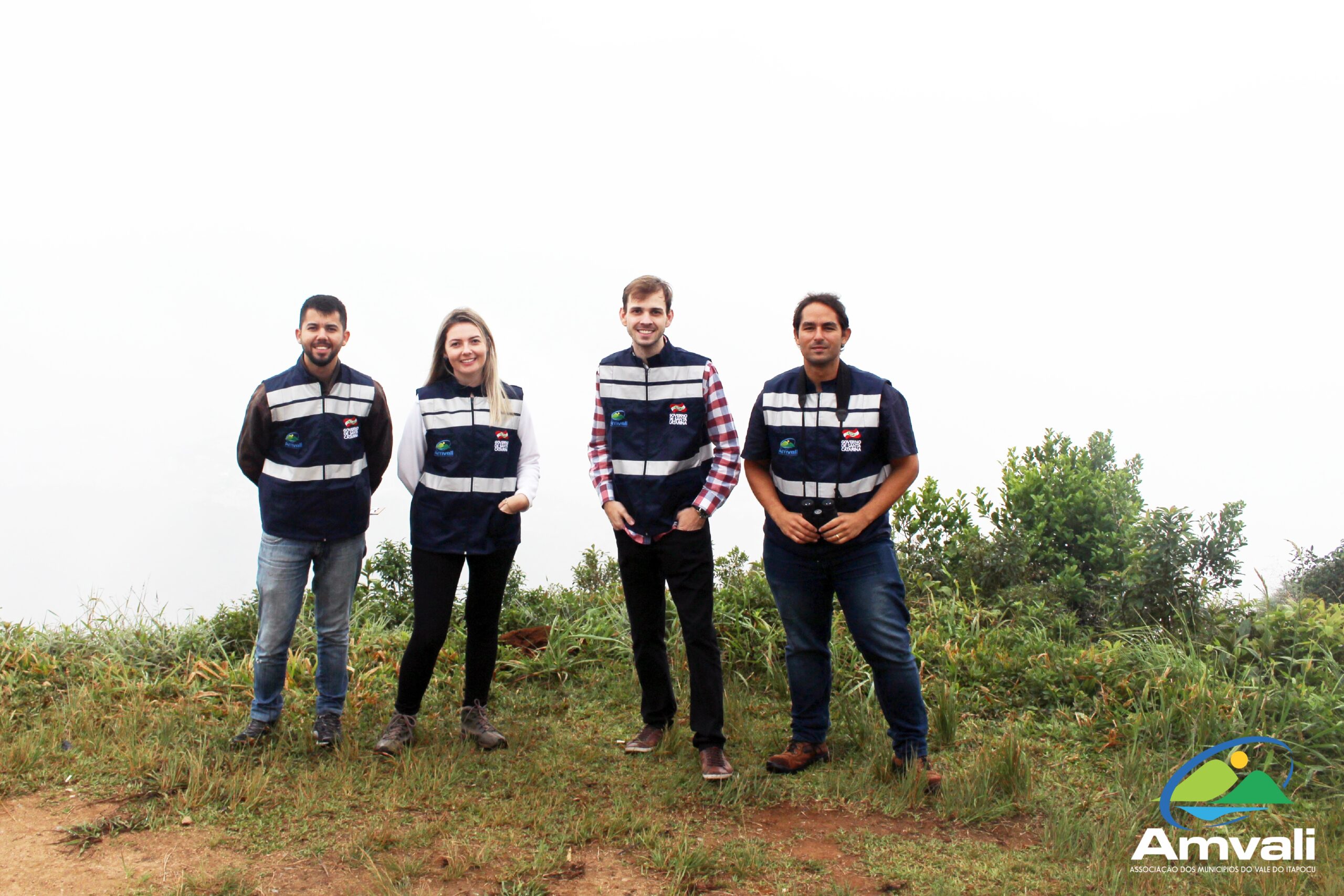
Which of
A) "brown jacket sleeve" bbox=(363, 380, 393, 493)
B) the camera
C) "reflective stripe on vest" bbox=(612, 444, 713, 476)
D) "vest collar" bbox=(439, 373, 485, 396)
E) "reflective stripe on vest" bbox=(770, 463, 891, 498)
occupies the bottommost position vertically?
the camera

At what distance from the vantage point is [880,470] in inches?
181

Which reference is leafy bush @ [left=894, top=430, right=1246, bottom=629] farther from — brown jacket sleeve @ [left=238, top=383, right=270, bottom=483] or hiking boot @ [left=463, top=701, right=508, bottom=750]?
brown jacket sleeve @ [left=238, top=383, right=270, bottom=483]

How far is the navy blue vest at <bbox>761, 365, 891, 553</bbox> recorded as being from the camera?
179 inches

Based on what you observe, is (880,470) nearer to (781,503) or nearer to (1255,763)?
(781,503)

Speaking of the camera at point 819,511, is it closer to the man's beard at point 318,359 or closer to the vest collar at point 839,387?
the vest collar at point 839,387

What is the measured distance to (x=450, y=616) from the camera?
4957 millimetres

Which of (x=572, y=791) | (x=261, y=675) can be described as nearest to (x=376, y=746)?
(x=261, y=675)

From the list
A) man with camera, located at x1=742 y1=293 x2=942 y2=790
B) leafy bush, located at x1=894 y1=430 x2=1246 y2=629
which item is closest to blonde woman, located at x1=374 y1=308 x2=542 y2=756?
man with camera, located at x1=742 y1=293 x2=942 y2=790

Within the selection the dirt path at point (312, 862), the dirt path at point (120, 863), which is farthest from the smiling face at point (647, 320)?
the dirt path at point (120, 863)

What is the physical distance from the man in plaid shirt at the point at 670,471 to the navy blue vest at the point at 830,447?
0.89 feet

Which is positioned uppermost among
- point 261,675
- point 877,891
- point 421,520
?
point 421,520

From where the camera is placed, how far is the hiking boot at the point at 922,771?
4543 mm

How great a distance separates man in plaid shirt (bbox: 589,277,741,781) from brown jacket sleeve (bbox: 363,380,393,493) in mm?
1226

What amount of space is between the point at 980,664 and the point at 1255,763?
1.59 meters
